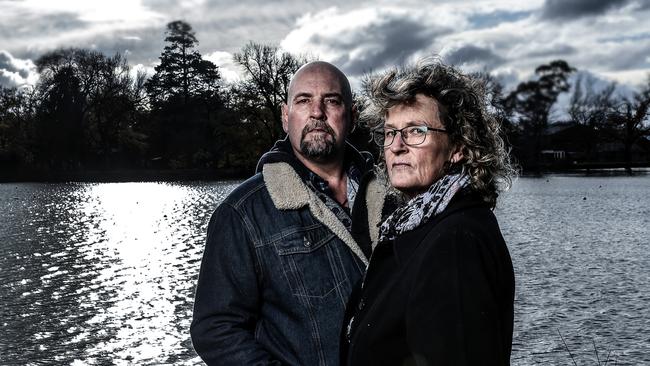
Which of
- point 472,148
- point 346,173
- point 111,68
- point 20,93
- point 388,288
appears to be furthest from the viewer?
point 20,93

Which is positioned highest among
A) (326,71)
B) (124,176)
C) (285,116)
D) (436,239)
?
(326,71)

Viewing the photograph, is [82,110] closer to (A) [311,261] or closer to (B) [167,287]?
(B) [167,287]

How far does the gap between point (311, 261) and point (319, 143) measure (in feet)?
1.93

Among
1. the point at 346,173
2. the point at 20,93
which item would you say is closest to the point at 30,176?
the point at 20,93

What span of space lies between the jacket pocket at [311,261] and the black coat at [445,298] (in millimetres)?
797

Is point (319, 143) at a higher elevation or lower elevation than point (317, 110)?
lower

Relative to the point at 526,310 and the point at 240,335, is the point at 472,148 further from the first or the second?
the point at 526,310

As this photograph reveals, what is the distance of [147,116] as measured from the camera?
79875mm

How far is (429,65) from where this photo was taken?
2.36m

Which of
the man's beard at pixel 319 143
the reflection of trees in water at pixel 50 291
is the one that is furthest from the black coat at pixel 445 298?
the reflection of trees in water at pixel 50 291

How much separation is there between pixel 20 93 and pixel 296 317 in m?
91.8

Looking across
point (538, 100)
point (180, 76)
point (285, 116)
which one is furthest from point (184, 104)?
point (285, 116)

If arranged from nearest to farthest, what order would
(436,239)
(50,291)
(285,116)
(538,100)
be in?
(436,239)
(285,116)
(50,291)
(538,100)

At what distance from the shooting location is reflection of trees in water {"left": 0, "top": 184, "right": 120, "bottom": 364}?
32.7ft
